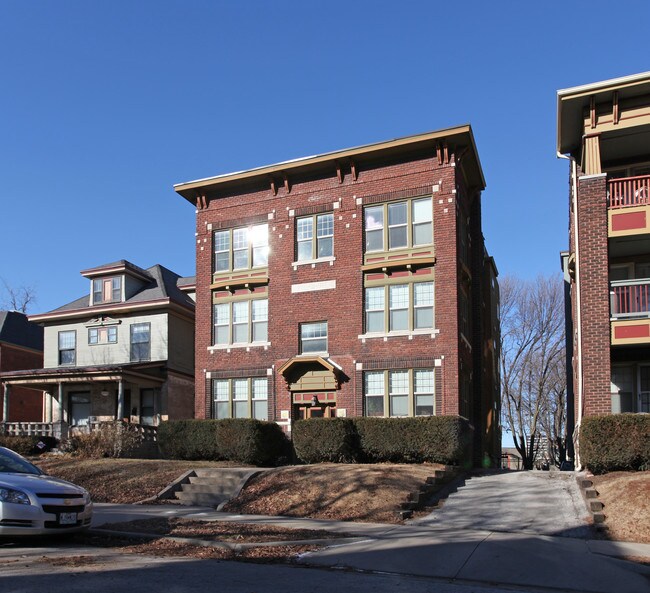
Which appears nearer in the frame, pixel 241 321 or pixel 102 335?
pixel 241 321

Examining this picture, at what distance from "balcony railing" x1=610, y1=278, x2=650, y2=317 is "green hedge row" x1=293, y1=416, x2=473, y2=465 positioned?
548cm

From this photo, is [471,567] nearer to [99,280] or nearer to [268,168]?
[268,168]

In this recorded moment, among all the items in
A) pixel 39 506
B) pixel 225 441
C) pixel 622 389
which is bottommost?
pixel 225 441

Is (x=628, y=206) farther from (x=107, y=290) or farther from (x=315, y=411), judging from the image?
(x=107, y=290)

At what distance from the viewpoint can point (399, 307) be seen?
79.0 ft

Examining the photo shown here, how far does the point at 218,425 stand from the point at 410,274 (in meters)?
8.08

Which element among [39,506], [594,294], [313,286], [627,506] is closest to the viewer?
[39,506]

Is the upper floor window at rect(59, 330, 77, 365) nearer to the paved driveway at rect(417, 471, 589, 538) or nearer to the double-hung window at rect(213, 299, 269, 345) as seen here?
the double-hung window at rect(213, 299, 269, 345)

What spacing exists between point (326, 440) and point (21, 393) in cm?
2223

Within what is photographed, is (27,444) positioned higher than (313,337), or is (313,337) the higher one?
(313,337)

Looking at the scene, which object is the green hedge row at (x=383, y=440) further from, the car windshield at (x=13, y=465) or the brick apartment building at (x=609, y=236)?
the car windshield at (x=13, y=465)

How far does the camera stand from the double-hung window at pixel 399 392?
2327 cm

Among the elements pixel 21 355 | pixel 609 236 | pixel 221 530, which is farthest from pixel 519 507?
pixel 21 355

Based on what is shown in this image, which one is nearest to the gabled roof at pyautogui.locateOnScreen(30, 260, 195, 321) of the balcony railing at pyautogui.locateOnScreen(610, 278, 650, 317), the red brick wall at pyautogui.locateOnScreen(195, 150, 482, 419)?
the red brick wall at pyautogui.locateOnScreen(195, 150, 482, 419)
